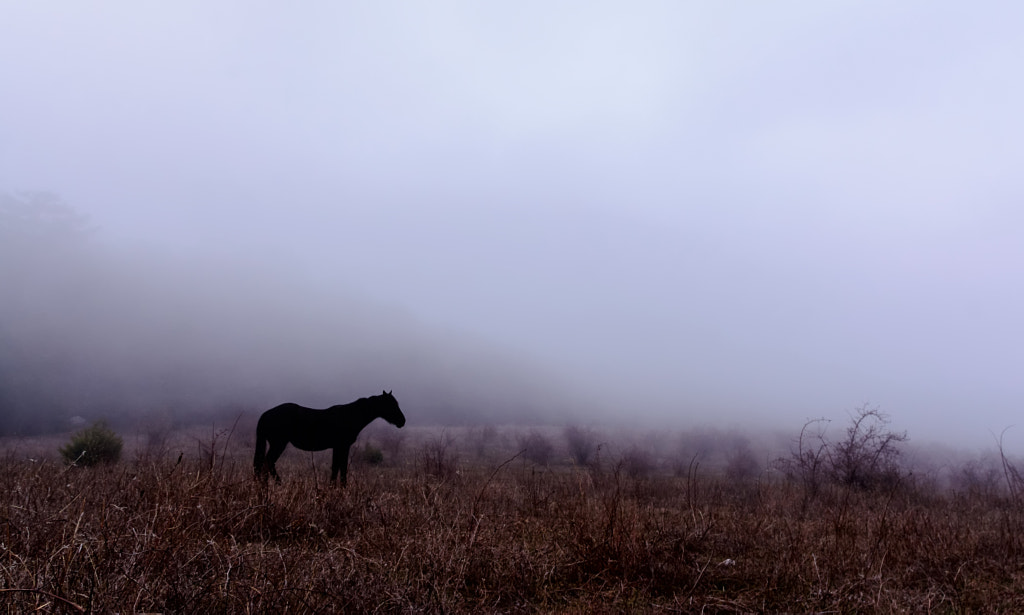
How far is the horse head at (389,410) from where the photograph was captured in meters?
12.3

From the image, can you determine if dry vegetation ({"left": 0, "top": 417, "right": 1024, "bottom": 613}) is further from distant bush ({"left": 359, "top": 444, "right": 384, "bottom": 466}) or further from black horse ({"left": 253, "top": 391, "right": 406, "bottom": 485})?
distant bush ({"left": 359, "top": 444, "right": 384, "bottom": 466})

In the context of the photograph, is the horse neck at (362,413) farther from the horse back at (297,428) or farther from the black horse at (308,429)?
the horse back at (297,428)

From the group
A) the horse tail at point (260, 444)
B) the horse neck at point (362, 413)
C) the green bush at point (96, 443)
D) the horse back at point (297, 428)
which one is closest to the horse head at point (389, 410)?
the horse neck at point (362, 413)

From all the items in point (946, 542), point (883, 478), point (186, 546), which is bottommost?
point (883, 478)

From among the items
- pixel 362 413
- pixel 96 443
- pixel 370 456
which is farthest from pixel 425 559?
pixel 370 456

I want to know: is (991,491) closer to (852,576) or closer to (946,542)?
(946,542)

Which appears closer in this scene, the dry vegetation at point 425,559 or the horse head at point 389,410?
the dry vegetation at point 425,559

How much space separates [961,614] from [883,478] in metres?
14.9

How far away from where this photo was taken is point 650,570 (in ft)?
15.3

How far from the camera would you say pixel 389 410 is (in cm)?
1233

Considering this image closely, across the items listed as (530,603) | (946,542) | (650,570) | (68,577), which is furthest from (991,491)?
(68,577)

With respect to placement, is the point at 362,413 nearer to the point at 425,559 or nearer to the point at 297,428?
the point at 297,428

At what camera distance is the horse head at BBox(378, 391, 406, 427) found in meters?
12.3

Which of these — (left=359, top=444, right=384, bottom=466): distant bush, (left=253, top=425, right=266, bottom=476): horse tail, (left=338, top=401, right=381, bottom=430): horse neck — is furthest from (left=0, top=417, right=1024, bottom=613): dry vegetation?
(left=359, top=444, right=384, bottom=466): distant bush
